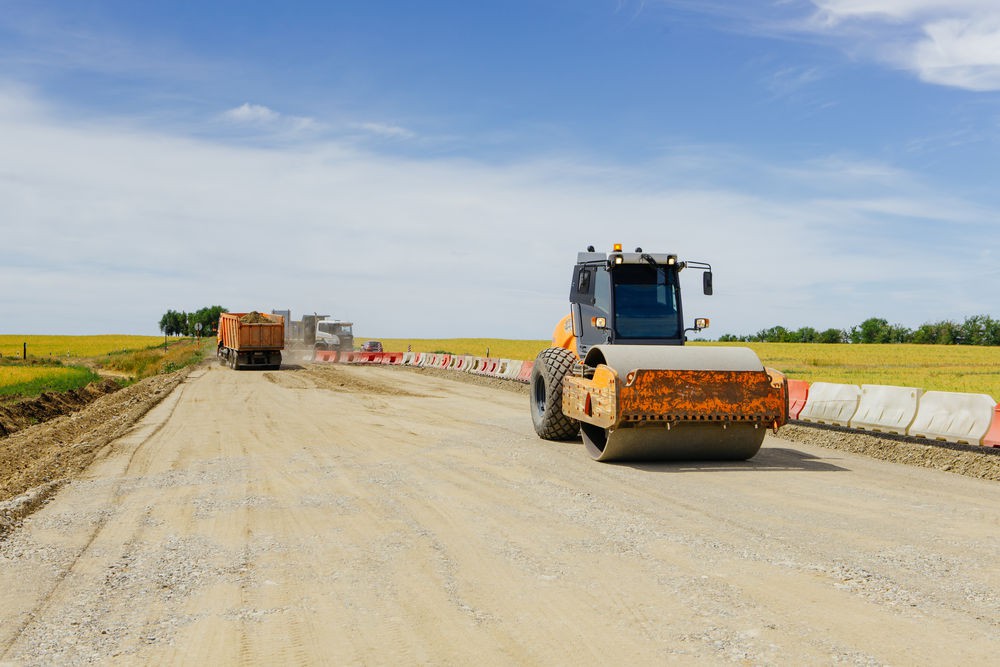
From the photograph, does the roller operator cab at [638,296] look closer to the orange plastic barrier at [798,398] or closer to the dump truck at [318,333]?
the orange plastic barrier at [798,398]

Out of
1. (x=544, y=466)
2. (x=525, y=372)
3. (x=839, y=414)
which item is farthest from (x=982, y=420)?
(x=525, y=372)

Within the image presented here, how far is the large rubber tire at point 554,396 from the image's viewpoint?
41.7 feet

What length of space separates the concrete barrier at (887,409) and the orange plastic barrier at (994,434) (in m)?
1.35

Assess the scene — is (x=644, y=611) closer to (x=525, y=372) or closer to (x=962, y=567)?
(x=962, y=567)

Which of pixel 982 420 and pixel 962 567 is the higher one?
pixel 982 420

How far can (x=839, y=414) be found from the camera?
46.4ft

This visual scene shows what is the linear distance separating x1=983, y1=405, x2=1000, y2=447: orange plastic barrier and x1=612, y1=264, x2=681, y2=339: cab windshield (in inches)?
173

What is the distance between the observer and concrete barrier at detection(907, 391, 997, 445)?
449 inches

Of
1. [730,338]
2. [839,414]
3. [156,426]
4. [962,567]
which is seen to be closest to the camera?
[962,567]

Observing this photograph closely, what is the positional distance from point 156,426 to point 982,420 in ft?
46.2

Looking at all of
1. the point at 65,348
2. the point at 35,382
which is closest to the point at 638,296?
the point at 35,382

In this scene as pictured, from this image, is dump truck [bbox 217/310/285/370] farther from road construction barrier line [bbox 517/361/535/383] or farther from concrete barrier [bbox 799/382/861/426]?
concrete barrier [bbox 799/382/861/426]

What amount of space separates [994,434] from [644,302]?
16.8 ft

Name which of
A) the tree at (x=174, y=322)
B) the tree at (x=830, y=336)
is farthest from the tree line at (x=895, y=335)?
the tree at (x=174, y=322)
